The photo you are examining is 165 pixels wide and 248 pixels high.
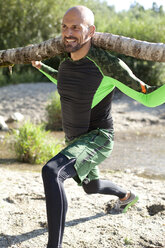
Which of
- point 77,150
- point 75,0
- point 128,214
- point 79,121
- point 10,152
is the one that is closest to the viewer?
point 77,150

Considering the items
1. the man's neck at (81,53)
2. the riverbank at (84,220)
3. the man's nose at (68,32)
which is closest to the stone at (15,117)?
the riverbank at (84,220)

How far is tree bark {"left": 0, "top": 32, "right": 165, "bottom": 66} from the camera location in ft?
9.26

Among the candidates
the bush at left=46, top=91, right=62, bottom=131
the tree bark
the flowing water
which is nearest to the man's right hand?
the tree bark

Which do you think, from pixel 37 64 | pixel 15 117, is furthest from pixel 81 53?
pixel 15 117

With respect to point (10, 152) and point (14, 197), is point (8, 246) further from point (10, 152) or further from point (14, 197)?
point (10, 152)

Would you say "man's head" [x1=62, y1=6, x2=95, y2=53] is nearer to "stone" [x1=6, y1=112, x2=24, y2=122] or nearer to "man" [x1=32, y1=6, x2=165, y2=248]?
"man" [x1=32, y1=6, x2=165, y2=248]

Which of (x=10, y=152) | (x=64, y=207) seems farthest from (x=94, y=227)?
(x=10, y=152)

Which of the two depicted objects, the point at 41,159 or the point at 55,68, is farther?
the point at 41,159

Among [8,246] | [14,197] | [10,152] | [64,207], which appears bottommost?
[10,152]

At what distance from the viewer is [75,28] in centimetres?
274

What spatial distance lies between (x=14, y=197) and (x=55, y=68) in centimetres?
147

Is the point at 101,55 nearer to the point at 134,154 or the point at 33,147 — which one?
the point at 33,147

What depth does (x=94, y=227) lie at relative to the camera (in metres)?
3.33

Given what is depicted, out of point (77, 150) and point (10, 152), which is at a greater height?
point (77, 150)
